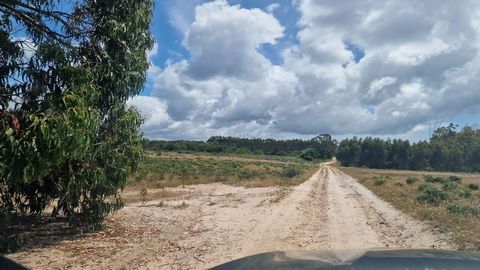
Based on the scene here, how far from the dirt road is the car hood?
5.75m

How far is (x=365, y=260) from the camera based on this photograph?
3438 mm

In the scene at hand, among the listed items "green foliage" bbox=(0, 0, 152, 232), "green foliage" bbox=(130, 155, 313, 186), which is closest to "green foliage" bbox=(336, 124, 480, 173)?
"green foliage" bbox=(130, 155, 313, 186)

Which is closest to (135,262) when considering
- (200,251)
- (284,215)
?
(200,251)

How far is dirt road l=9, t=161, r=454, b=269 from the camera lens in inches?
380

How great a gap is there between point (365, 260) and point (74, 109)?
6.11 meters

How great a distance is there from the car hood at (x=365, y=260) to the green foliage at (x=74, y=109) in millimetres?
4921

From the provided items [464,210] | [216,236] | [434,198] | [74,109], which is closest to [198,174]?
[434,198]

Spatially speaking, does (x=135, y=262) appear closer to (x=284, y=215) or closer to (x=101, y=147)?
(x=101, y=147)

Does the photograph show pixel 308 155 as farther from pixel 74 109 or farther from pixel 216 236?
pixel 74 109

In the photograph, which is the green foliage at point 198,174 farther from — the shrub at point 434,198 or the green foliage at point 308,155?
the green foliage at point 308,155

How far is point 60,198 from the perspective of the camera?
36.4 ft

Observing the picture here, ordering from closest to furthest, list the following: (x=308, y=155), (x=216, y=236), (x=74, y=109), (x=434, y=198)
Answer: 1. (x=74, y=109)
2. (x=216, y=236)
3. (x=434, y=198)
4. (x=308, y=155)

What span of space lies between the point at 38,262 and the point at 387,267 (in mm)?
8180

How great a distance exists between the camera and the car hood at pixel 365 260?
3.24 meters
